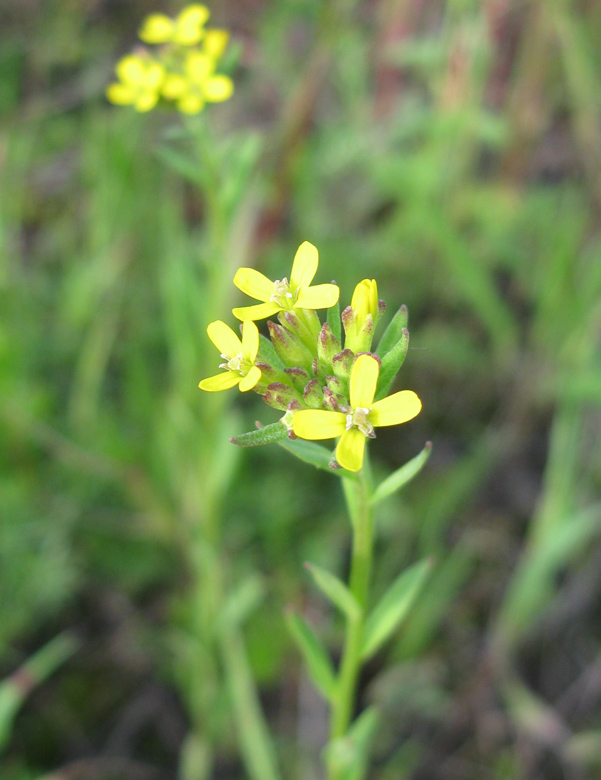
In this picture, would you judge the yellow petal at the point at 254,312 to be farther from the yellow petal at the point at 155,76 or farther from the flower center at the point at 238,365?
the yellow petal at the point at 155,76

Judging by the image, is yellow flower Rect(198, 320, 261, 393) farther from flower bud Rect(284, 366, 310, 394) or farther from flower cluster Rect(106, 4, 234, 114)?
flower cluster Rect(106, 4, 234, 114)

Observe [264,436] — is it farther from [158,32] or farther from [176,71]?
[158,32]

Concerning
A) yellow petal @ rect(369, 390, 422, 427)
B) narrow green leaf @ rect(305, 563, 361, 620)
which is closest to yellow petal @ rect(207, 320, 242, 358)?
yellow petal @ rect(369, 390, 422, 427)

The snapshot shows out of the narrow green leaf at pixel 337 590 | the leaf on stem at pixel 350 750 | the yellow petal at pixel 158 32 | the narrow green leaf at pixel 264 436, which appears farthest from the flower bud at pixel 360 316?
the yellow petal at pixel 158 32

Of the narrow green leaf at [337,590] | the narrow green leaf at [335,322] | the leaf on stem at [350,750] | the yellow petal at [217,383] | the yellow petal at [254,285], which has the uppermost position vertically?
the yellow petal at [254,285]

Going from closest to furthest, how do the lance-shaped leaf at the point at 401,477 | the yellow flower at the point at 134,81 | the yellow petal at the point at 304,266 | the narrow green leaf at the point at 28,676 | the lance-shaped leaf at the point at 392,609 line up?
the lance-shaped leaf at the point at 401,477
the yellow petal at the point at 304,266
the lance-shaped leaf at the point at 392,609
the narrow green leaf at the point at 28,676
the yellow flower at the point at 134,81
